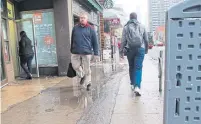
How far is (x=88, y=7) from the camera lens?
46.0 ft

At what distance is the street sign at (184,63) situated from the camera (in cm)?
192

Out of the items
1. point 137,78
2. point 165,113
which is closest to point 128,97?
point 137,78

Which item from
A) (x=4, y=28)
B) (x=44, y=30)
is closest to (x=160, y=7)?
(x=44, y=30)

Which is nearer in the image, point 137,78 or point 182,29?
point 182,29

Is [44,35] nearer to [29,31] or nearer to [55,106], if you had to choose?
[29,31]

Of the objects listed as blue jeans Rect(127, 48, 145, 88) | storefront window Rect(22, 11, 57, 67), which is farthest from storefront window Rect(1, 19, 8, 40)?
blue jeans Rect(127, 48, 145, 88)

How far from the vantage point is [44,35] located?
9.86m

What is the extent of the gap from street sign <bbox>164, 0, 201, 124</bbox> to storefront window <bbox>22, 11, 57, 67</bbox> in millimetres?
8098

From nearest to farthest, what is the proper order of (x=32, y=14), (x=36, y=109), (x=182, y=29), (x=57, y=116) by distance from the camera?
1. (x=182, y=29)
2. (x=57, y=116)
3. (x=36, y=109)
4. (x=32, y=14)

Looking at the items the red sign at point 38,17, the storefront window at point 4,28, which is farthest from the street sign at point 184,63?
the red sign at point 38,17

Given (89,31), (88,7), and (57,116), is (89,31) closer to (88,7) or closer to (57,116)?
(57,116)

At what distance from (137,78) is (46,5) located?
5.00m

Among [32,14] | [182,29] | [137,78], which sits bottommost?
[137,78]

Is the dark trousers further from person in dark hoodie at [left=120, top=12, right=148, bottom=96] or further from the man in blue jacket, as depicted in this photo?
person in dark hoodie at [left=120, top=12, right=148, bottom=96]
